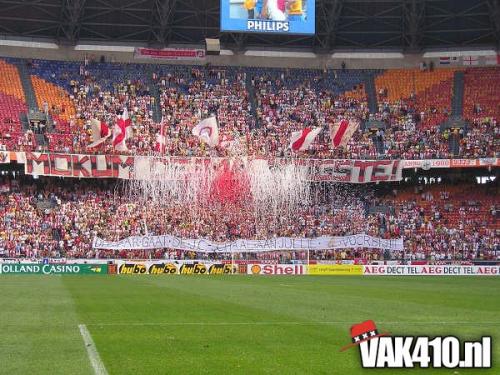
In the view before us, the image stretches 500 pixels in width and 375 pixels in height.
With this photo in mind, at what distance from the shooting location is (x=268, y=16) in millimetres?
55594

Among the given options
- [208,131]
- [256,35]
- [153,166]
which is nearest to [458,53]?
[256,35]

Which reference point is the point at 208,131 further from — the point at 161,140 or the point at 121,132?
the point at 121,132

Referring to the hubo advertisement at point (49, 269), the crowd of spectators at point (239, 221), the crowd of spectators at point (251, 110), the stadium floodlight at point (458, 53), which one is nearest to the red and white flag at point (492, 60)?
the stadium floodlight at point (458, 53)

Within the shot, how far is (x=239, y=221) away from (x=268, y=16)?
13.7 m

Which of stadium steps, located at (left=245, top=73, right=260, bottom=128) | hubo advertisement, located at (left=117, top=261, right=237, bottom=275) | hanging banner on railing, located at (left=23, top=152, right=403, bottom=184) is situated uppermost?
stadium steps, located at (left=245, top=73, right=260, bottom=128)

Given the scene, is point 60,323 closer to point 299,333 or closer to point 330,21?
point 299,333

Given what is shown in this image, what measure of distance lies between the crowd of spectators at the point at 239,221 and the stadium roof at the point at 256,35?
555 inches

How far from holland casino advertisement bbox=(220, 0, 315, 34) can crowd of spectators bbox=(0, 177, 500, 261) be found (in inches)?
480

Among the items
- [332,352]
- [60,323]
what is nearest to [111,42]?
[60,323]

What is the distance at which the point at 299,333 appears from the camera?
54.2 feet

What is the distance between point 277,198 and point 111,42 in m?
23.0

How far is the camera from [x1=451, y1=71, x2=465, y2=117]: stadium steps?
65.4 meters

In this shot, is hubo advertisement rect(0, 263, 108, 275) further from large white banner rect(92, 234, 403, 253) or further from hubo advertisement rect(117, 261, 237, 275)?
large white banner rect(92, 234, 403, 253)

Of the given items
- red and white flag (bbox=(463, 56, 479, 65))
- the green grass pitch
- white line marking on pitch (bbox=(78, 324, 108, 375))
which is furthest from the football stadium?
white line marking on pitch (bbox=(78, 324, 108, 375))
